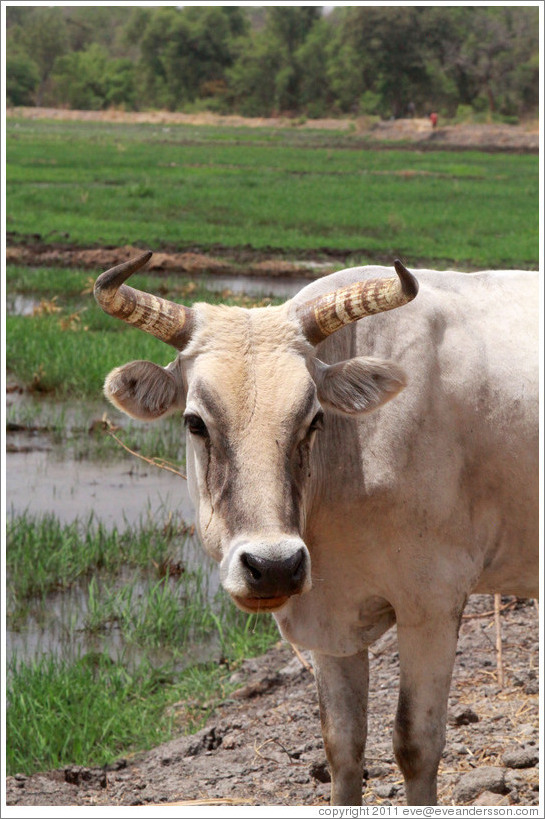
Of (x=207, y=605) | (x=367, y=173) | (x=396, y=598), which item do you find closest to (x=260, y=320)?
(x=396, y=598)

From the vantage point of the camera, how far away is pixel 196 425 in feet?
10.2

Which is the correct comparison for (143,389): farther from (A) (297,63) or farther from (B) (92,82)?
(B) (92,82)

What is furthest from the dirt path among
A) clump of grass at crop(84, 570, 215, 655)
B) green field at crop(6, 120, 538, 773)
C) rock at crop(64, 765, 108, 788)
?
A: rock at crop(64, 765, 108, 788)

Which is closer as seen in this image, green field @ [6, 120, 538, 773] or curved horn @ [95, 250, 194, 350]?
curved horn @ [95, 250, 194, 350]

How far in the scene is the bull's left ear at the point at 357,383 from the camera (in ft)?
10.6

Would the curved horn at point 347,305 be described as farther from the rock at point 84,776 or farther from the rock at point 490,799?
the rock at point 84,776

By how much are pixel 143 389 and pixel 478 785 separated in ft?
6.07

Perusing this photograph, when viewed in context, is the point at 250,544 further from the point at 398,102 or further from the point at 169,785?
the point at 398,102

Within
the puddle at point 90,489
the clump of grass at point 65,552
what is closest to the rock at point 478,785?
the clump of grass at point 65,552

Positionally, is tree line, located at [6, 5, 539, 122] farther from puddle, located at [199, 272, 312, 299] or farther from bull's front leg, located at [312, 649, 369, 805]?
bull's front leg, located at [312, 649, 369, 805]

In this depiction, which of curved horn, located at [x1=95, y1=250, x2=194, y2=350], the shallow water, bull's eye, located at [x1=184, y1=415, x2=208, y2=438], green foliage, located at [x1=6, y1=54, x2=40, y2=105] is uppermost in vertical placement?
green foliage, located at [x1=6, y1=54, x2=40, y2=105]

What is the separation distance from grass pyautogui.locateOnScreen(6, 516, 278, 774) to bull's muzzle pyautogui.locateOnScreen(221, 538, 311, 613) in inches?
79.3

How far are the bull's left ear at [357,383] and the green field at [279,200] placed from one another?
43.1 ft

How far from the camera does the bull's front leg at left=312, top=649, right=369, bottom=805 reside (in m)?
3.72
